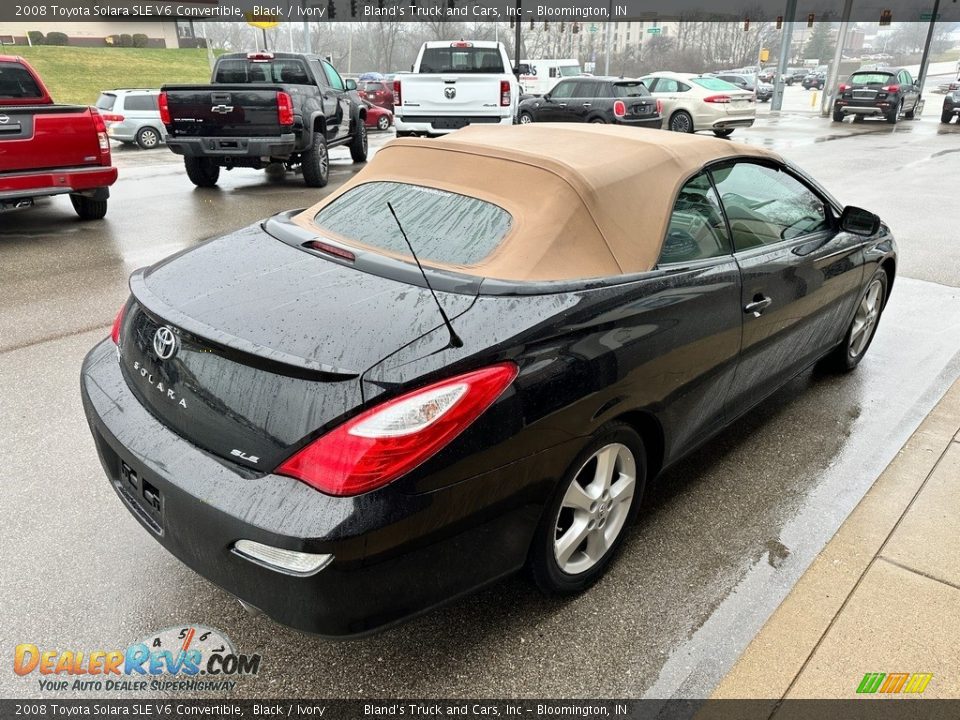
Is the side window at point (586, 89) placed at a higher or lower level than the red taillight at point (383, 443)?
lower

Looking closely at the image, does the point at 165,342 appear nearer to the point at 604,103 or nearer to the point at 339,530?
the point at 339,530

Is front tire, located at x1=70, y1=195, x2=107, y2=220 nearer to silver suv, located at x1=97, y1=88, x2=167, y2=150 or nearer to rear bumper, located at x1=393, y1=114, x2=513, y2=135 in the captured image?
rear bumper, located at x1=393, y1=114, x2=513, y2=135

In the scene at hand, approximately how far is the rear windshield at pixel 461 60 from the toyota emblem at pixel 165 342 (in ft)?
44.9

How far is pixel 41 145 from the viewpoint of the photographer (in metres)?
7.45

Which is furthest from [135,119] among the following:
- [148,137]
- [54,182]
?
[54,182]

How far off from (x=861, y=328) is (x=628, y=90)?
49.1 ft

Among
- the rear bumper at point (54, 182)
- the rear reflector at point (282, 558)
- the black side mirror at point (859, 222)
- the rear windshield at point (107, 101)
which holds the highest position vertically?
the black side mirror at point (859, 222)

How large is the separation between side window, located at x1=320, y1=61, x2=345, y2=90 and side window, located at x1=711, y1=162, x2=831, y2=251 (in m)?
10.3

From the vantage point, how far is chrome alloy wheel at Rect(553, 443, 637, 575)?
2.41 m

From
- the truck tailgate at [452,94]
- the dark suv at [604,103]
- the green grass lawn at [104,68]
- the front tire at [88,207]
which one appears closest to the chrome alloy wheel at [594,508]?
the front tire at [88,207]

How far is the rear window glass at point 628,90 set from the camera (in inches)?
700

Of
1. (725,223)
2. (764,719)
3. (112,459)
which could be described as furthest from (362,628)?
(725,223)

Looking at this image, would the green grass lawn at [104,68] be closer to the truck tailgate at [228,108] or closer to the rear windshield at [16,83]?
the truck tailgate at [228,108]

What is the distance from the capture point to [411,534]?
6.15 ft
